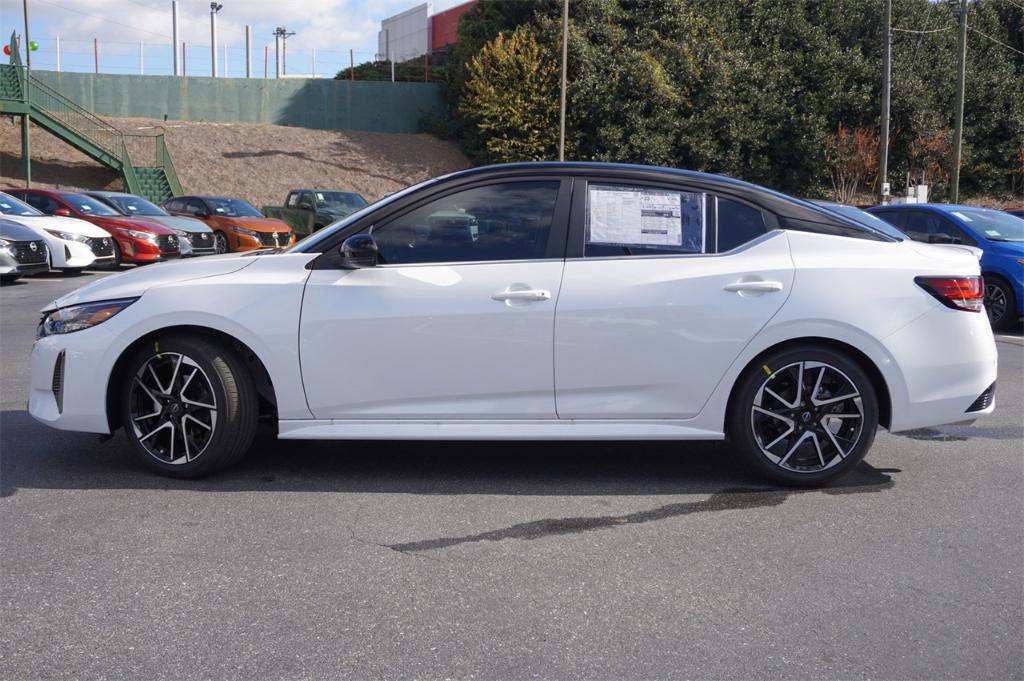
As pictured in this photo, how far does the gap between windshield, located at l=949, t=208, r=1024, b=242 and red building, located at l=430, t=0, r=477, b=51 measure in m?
44.3

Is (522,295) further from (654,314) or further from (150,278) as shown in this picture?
(150,278)

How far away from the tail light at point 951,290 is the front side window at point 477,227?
192 cm

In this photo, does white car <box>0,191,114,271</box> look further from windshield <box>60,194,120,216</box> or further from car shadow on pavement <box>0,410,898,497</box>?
car shadow on pavement <box>0,410,898,497</box>

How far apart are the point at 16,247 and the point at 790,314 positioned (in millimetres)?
13887

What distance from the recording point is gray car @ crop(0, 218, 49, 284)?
15.4m

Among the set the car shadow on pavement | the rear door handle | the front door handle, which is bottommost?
the car shadow on pavement

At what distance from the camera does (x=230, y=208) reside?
24188mm

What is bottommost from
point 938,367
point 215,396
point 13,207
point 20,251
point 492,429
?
point 492,429

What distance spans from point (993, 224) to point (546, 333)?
9906mm

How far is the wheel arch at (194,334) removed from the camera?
5102 millimetres

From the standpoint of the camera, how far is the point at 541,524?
4555 mm

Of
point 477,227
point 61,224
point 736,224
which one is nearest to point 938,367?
point 736,224

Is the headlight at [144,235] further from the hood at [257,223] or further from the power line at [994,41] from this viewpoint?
the power line at [994,41]

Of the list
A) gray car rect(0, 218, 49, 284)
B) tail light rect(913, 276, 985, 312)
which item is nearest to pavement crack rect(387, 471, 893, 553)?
tail light rect(913, 276, 985, 312)
